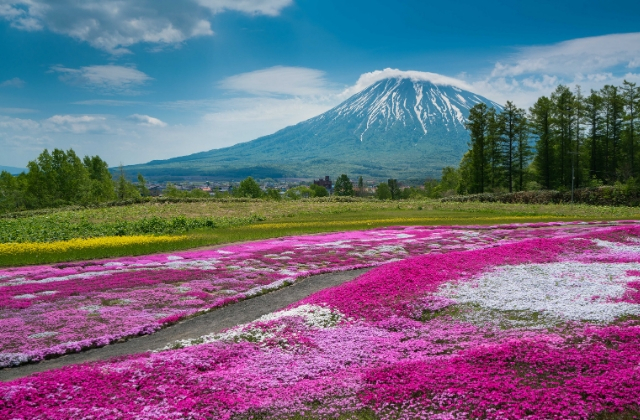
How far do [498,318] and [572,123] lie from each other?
9454 cm

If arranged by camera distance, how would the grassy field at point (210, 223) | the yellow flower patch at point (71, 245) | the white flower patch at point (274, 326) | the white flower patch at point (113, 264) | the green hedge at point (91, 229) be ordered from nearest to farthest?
1. the white flower patch at point (274, 326)
2. the white flower patch at point (113, 264)
3. the yellow flower patch at point (71, 245)
4. the grassy field at point (210, 223)
5. the green hedge at point (91, 229)

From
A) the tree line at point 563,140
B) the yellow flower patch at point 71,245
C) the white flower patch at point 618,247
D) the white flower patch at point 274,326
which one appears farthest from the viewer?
the tree line at point 563,140

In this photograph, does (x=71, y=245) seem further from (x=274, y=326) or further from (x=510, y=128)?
(x=510, y=128)

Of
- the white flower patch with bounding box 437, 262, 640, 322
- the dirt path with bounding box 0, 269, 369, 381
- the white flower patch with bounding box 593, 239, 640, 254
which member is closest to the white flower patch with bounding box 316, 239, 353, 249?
the dirt path with bounding box 0, 269, 369, 381

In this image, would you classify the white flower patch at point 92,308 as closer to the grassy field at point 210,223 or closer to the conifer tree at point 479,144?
the grassy field at point 210,223

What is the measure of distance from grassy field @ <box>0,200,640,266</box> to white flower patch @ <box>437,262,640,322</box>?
21.9m

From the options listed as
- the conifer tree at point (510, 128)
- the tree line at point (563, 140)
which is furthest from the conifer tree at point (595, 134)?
the conifer tree at point (510, 128)

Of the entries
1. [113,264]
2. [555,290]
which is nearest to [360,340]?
[555,290]

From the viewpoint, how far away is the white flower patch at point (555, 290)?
13703 mm

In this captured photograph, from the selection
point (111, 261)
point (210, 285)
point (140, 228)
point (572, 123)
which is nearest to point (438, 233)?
point (210, 285)

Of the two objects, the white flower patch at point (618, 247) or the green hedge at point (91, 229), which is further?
the green hedge at point (91, 229)

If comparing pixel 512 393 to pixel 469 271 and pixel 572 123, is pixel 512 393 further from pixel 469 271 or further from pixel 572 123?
pixel 572 123

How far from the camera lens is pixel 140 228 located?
138 feet

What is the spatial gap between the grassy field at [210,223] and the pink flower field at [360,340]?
6851mm
